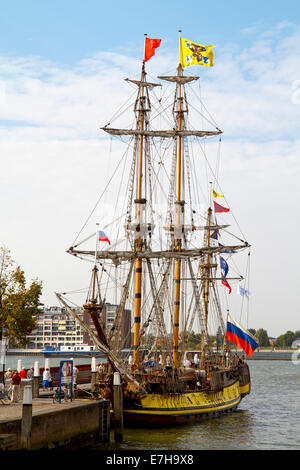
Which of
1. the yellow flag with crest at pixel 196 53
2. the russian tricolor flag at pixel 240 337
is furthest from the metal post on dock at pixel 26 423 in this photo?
the yellow flag with crest at pixel 196 53

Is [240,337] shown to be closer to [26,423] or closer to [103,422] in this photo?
[103,422]

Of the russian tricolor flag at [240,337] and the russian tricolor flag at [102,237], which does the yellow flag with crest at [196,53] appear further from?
the russian tricolor flag at [240,337]

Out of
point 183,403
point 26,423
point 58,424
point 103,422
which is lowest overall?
point 103,422

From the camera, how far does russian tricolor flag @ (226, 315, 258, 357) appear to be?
5216cm

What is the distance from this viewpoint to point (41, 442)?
2356 cm

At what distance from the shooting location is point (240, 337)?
173 ft

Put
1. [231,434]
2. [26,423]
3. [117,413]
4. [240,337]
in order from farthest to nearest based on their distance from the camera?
[240,337]
[231,434]
[117,413]
[26,423]

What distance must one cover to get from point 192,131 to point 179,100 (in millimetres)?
3647

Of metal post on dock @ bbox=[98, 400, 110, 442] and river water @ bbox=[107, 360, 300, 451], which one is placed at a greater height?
metal post on dock @ bbox=[98, 400, 110, 442]

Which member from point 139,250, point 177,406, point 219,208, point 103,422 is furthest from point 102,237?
point 219,208

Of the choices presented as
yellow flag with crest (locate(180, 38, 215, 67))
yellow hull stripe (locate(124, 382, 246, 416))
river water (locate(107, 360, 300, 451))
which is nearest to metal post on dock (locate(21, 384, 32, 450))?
river water (locate(107, 360, 300, 451))

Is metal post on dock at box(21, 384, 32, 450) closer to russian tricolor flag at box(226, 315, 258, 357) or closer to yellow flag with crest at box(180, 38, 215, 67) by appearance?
russian tricolor flag at box(226, 315, 258, 357)

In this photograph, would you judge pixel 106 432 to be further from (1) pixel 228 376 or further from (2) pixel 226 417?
(1) pixel 228 376

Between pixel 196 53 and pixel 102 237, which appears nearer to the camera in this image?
pixel 102 237
